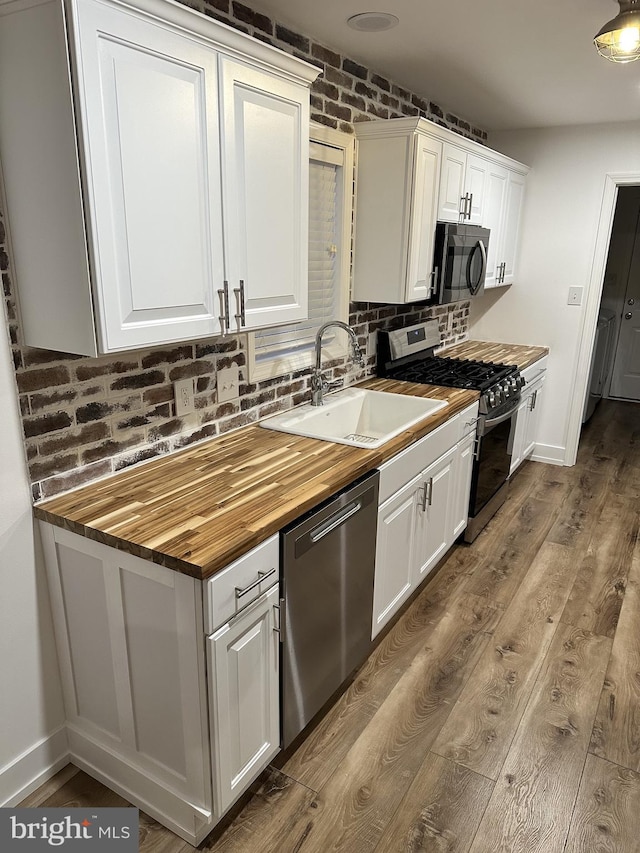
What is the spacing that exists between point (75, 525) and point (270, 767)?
103cm

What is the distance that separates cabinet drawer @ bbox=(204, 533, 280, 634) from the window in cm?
96

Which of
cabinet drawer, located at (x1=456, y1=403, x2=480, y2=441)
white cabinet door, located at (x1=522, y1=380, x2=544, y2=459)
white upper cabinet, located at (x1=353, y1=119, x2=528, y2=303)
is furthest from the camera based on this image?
white cabinet door, located at (x1=522, y1=380, x2=544, y2=459)

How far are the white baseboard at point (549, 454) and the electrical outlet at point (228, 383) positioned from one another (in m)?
3.16

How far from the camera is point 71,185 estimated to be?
1.31m

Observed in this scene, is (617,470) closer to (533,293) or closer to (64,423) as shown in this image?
(533,293)

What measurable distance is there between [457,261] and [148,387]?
1.98m

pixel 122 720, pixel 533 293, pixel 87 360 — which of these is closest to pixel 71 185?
pixel 87 360

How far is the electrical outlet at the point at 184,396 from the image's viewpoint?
204cm

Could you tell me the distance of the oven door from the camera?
125 inches

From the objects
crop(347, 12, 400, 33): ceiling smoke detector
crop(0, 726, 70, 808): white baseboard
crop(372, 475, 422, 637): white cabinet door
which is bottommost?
crop(0, 726, 70, 808): white baseboard

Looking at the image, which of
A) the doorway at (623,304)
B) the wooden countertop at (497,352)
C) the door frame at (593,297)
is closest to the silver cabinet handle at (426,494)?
the wooden countertop at (497,352)

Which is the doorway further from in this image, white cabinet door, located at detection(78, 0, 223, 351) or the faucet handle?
white cabinet door, located at detection(78, 0, 223, 351)

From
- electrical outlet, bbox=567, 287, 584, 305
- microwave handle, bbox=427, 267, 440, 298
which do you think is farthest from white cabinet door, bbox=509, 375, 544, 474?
microwave handle, bbox=427, 267, 440, 298

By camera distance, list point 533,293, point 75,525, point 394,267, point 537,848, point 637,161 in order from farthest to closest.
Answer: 1. point 533,293
2. point 637,161
3. point 394,267
4. point 537,848
5. point 75,525
